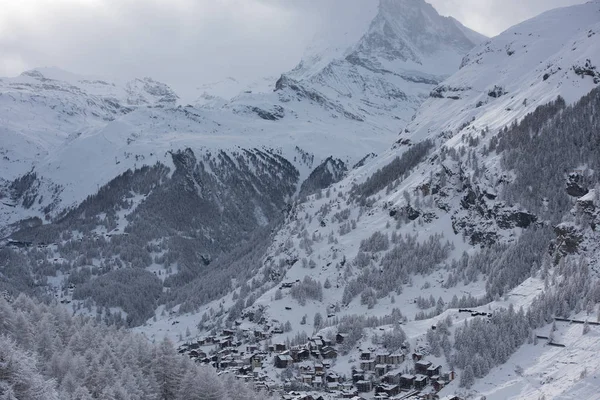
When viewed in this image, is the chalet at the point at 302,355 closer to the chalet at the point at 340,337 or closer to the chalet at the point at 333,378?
the chalet at the point at 340,337

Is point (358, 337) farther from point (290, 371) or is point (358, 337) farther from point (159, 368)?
point (159, 368)

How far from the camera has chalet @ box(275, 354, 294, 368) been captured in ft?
477

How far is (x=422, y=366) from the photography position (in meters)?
126

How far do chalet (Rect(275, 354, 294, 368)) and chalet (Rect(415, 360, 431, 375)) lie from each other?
29.7 m

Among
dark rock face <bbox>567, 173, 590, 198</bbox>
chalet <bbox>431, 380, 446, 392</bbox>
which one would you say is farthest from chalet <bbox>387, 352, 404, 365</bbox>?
dark rock face <bbox>567, 173, 590, 198</bbox>

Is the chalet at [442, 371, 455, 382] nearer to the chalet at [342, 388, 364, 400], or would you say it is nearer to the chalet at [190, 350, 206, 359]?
the chalet at [342, 388, 364, 400]

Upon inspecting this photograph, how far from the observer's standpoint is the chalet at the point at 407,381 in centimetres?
12269

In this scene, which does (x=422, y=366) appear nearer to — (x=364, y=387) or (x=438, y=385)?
(x=438, y=385)

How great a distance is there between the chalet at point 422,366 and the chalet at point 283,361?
2975 cm

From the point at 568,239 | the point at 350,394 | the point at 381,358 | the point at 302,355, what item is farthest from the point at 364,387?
the point at 568,239

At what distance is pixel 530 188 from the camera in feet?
573

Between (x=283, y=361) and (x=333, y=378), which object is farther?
(x=283, y=361)

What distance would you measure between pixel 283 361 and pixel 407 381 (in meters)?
31.8

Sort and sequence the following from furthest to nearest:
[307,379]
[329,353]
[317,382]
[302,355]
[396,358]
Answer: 1. [302,355]
2. [329,353]
3. [307,379]
4. [317,382]
5. [396,358]
